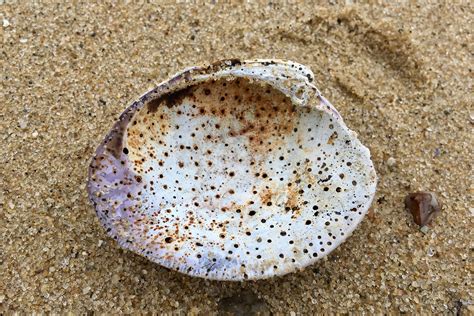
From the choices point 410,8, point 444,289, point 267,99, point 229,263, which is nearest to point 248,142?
point 267,99

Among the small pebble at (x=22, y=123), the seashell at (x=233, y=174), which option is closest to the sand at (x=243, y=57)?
the small pebble at (x=22, y=123)

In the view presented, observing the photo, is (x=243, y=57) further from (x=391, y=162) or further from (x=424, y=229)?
(x=424, y=229)

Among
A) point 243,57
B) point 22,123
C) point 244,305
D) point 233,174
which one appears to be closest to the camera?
point 244,305

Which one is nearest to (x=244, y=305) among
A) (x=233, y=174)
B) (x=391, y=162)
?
(x=233, y=174)

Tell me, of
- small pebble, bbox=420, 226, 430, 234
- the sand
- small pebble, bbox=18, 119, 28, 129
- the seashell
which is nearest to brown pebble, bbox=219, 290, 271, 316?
the sand

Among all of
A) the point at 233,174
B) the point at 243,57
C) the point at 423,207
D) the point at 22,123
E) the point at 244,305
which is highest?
the point at 243,57

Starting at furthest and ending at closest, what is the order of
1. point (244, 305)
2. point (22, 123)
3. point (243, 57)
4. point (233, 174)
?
point (243, 57), point (22, 123), point (233, 174), point (244, 305)
